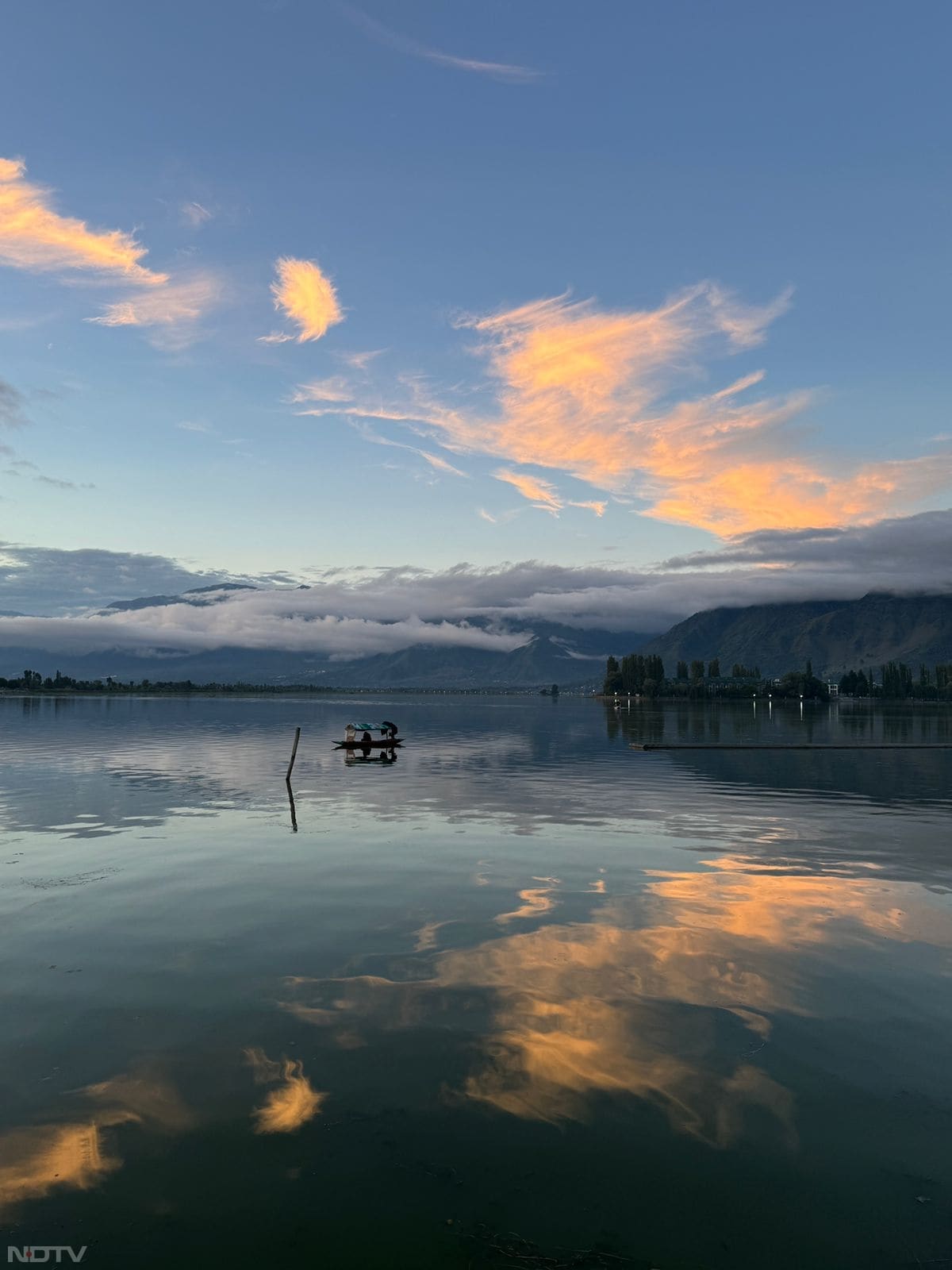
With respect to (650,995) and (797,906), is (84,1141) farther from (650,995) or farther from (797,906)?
(797,906)

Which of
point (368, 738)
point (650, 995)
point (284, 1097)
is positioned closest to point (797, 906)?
point (650, 995)

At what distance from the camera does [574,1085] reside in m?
16.2

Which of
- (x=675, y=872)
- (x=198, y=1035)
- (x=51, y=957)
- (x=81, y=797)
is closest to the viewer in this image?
(x=198, y=1035)

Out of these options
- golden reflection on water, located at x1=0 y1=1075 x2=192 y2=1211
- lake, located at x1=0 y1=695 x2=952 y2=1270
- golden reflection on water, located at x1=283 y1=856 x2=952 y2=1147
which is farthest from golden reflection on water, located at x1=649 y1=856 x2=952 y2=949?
golden reflection on water, located at x1=0 y1=1075 x2=192 y2=1211

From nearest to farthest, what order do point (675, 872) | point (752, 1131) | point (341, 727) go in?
point (752, 1131), point (675, 872), point (341, 727)

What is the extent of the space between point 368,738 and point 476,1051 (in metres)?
93.9

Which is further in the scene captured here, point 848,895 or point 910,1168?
point 848,895

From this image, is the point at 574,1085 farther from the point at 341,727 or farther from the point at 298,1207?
the point at 341,727

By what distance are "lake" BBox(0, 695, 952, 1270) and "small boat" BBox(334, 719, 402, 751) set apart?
6812cm

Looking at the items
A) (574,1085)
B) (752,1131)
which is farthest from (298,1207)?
(752,1131)

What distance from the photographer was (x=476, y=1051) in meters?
17.7

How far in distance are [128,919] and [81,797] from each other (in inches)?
1359

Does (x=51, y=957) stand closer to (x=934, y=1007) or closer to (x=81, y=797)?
(x=934, y=1007)

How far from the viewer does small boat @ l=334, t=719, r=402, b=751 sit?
112m
